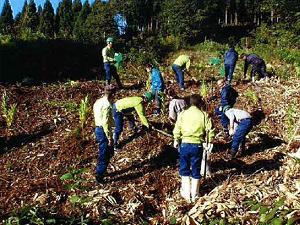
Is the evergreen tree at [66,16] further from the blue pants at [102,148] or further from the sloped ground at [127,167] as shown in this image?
the blue pants at [102,148]

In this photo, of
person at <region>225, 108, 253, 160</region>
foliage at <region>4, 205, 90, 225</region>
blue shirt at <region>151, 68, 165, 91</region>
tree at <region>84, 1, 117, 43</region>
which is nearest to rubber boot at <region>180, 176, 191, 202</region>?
foliage at <region>4, 205, 90, 225</region>

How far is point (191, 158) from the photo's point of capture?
6.93 meters

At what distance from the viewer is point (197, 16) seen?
41.3 meters

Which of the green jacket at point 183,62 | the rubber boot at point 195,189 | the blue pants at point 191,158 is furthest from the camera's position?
the green jacket at point 183,62

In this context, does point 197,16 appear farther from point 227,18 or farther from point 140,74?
point 140,74

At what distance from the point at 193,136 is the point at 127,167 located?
87.2 inches

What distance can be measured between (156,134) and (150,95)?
179 cm

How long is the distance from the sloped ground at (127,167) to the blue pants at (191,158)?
0.44 meters

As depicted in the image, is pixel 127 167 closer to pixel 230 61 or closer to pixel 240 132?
pixel 240 132

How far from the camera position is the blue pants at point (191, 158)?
686cm

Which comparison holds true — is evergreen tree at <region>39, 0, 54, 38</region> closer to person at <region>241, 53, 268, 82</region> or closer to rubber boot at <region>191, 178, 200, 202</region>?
person at <region>241, 53, 268, 82</region>

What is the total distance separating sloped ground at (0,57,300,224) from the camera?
23.2 ft

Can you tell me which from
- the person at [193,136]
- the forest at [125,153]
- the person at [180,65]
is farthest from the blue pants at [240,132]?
the person at [180,65]

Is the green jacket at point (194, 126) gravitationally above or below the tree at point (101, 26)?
Answer: below
